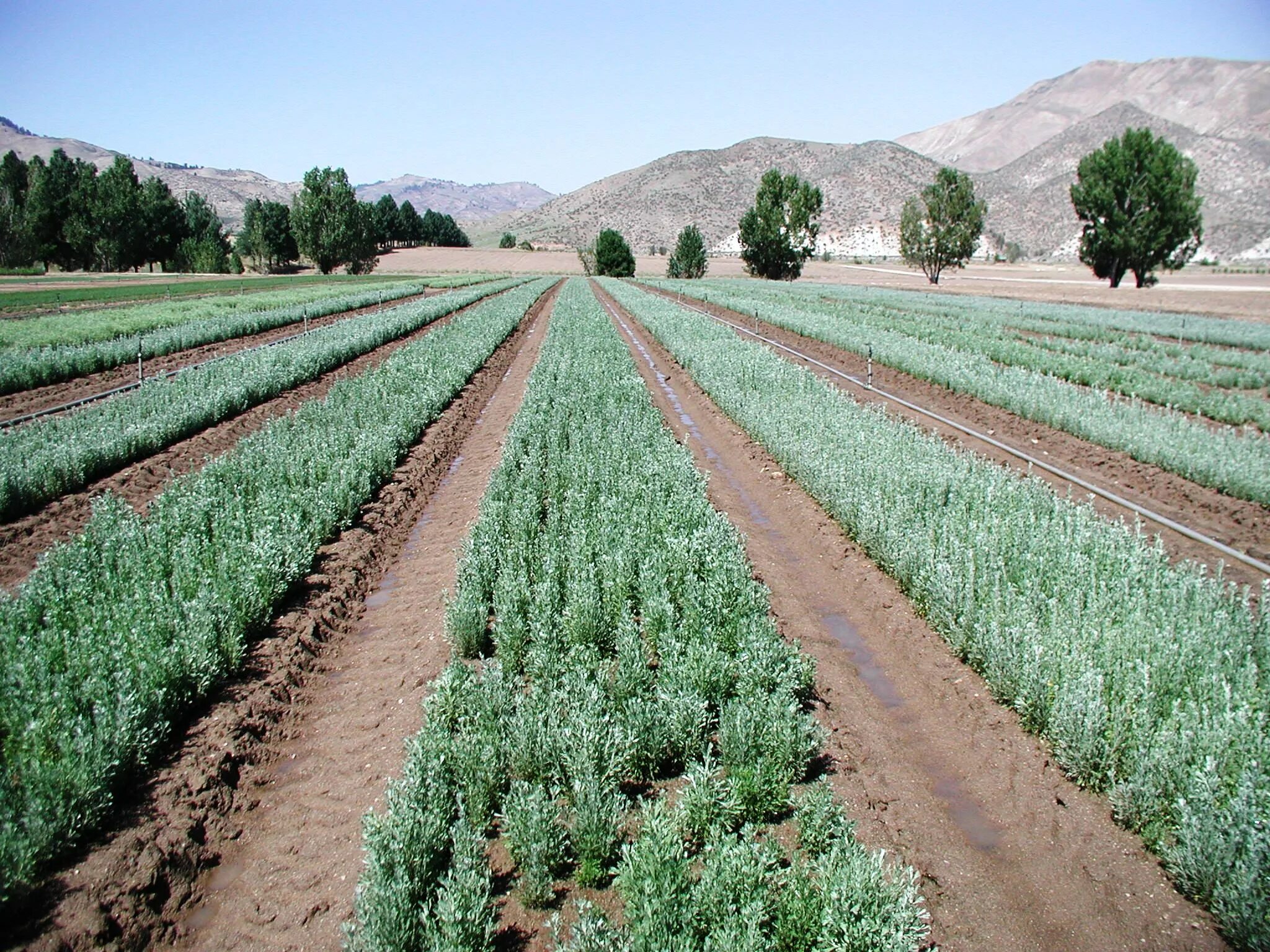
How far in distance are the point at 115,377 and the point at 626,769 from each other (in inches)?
838

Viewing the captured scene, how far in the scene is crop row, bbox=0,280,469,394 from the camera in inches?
765

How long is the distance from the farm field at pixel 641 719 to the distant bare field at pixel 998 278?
40068 mm

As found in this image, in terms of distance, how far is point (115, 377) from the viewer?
67.2 ft

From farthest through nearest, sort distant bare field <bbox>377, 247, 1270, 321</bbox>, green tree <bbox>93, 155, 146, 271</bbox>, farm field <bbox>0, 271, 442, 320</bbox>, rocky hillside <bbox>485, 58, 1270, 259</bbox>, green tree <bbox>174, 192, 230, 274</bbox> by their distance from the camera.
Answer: rocky hillside <bbox>485, 58, 1270, 259</bbox>
green tree <bbox>174, 192, 230, 274</bbox>
green tree <bbox>93, 155, 146, 271</bbox>
distant bare field <bbox>377, 247, 1270, 321</bbox>
farm field <bbox>0, 271, 442, 320</bbox>

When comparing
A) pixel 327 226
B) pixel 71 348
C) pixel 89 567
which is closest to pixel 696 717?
pixel 89 567

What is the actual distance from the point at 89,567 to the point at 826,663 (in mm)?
6791

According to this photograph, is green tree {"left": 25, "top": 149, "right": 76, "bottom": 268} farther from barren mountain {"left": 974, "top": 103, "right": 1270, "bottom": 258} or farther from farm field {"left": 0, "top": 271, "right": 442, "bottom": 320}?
barren mountain {"left": 974, "top": 103, "right": 1270, "bottom": 258}

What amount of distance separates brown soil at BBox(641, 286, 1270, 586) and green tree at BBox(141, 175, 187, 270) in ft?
287

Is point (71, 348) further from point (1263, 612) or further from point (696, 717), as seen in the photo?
point (1263, 612)

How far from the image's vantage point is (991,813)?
477 centimetres

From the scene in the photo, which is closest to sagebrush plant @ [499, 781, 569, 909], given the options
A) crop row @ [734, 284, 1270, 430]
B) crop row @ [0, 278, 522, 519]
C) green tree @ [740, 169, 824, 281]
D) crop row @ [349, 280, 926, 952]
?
crop row @ [349, 280, 926, 952]

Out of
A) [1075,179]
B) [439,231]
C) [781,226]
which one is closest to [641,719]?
[781,226]

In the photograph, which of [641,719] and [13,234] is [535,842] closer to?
[641,719]

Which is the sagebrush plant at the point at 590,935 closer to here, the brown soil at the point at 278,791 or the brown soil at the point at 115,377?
the brown soil at the point at 278,791
